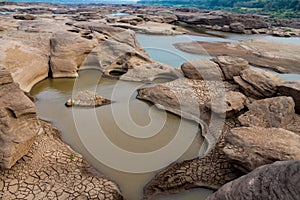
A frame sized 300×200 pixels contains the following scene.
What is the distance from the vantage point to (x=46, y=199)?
212 inches

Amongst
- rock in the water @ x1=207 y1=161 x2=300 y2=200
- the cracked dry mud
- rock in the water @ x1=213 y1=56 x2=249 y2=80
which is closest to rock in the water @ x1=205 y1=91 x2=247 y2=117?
rock in the water @ x1=213 y1=56 x2=249 y2=80

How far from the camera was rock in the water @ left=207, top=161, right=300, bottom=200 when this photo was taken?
3.31 m

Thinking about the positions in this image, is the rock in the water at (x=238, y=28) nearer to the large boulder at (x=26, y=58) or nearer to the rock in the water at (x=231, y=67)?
the rock in the water at (x=231, y=67)

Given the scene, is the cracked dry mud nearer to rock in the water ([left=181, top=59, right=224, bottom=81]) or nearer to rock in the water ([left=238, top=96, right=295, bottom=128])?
rock in the water ([left=238, top=96, right=295, bottom=128])

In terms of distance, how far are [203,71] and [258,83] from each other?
7.44 feet

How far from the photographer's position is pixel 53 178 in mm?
5934

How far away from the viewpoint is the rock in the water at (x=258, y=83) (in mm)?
9555

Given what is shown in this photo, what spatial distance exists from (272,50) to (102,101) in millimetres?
17013

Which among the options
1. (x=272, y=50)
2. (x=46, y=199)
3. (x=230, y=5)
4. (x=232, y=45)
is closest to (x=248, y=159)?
(x=46, y=199)

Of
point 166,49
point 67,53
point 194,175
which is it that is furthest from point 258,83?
point 166,49

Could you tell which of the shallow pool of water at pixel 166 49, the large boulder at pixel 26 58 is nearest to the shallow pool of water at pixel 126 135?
the large boulder at pixel 26 58

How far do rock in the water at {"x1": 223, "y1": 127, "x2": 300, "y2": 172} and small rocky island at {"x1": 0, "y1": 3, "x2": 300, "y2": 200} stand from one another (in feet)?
0.06

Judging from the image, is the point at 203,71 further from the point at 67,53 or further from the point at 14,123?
the point at 14,123

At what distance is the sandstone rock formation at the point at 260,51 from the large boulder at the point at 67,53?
993cm
